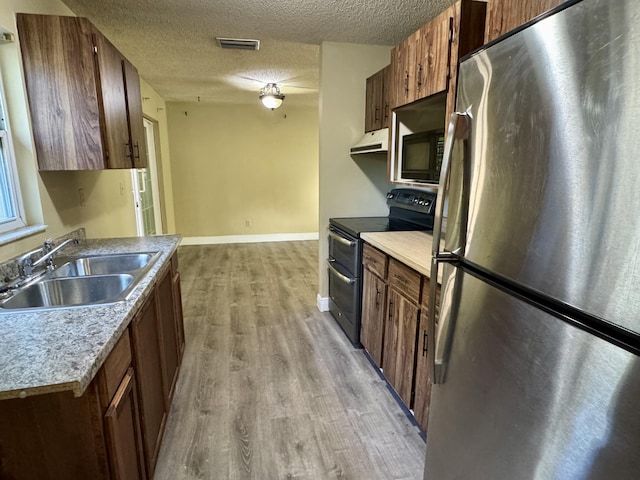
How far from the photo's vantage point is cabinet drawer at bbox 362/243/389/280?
2.17 m

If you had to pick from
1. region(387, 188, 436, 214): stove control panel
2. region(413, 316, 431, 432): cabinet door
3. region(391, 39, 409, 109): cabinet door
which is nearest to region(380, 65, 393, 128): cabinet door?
region(391, 39, 409, 109): cabinet door

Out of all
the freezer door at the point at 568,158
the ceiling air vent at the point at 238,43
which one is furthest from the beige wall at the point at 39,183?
the freezer door at the point at 568,158

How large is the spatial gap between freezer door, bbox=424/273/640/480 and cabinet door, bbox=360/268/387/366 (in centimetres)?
100

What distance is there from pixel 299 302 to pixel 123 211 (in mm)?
1972

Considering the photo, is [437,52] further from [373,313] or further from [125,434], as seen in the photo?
[125,434]

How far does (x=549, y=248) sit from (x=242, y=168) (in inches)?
237

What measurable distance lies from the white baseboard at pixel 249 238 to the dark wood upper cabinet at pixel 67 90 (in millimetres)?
4470

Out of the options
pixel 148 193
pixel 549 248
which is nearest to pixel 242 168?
pixel 148 193

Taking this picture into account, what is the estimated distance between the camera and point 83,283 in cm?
175

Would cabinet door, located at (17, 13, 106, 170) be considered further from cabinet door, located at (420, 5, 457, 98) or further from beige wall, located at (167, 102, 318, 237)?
beige wall, located at (167, 102, 318, 237)

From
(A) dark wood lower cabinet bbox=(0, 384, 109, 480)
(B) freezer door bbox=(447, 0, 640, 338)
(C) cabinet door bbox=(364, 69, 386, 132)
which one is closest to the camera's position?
(B) freezer door bbox=(447, 0, 640, 338)

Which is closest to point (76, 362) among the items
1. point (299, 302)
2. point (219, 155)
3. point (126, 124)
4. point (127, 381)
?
point (127, 381)

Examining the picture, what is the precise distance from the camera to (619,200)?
639mm

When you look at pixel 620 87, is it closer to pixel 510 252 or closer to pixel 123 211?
pixel 510 252
